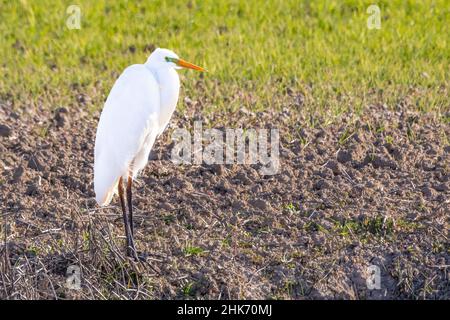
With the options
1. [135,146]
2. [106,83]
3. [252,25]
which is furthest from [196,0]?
[135,146]

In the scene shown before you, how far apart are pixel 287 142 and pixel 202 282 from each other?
6.37 ft

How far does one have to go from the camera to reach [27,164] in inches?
247

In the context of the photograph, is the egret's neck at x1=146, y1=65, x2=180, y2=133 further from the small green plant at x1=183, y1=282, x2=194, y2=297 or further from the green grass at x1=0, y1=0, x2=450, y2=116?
the green grass at x1=0, y1=0, x2=450, y2=116

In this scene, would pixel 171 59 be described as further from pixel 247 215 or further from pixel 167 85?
pixel 247 215

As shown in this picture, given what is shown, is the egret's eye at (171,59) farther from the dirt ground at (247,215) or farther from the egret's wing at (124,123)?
the dirt ground at (247,215)

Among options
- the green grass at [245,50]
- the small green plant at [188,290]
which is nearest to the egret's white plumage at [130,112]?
the small green plant at [188,290]

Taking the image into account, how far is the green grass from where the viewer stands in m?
7.52

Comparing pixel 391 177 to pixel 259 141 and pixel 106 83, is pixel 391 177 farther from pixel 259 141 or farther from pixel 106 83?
pixel 106 83

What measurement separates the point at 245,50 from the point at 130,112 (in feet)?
11.4

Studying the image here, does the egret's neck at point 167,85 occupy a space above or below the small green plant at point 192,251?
above

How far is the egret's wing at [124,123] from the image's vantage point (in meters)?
5.08

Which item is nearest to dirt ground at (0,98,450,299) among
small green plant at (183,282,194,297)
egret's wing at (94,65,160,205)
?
small green plant at (183,282,194,297)

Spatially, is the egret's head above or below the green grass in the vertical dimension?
above

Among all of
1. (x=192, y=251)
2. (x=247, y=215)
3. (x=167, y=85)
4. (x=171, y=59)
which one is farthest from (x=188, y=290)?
(x=171, y=59)
